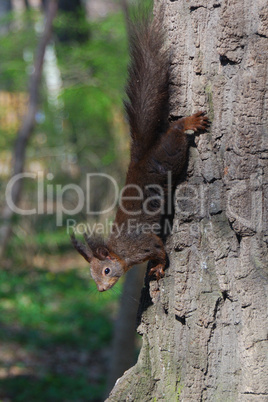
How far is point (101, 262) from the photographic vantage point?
302cm

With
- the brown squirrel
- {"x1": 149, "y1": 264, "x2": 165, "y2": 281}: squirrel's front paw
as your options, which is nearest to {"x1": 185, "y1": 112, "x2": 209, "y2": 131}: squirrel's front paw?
the brown squirrel

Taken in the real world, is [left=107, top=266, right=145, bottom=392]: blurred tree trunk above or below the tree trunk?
below

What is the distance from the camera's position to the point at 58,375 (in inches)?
194

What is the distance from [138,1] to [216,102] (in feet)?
2.51

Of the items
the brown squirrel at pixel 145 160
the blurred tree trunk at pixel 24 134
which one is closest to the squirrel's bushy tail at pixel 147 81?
the brown squirrel at pixel 145 160

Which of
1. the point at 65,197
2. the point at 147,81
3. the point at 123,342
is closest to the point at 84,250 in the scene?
the point at 147,81

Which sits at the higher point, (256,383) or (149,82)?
(149,82)

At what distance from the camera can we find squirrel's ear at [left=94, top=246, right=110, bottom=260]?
295 cm

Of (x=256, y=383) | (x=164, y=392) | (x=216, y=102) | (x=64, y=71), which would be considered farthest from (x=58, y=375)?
(x=64, y=71)

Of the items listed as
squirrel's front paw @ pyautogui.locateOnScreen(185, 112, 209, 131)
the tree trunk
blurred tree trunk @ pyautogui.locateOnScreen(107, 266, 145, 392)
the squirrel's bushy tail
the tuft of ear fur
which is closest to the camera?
the tree trunk

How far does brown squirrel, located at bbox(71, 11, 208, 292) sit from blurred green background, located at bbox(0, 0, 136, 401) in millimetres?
1879

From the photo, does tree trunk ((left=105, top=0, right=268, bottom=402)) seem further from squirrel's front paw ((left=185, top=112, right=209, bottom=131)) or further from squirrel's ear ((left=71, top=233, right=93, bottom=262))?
squirrel's ear ((left=71, top=233, right=93, bottom=262))

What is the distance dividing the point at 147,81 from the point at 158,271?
36.4 inches

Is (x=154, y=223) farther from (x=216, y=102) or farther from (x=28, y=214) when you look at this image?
(x=28, y=214)
